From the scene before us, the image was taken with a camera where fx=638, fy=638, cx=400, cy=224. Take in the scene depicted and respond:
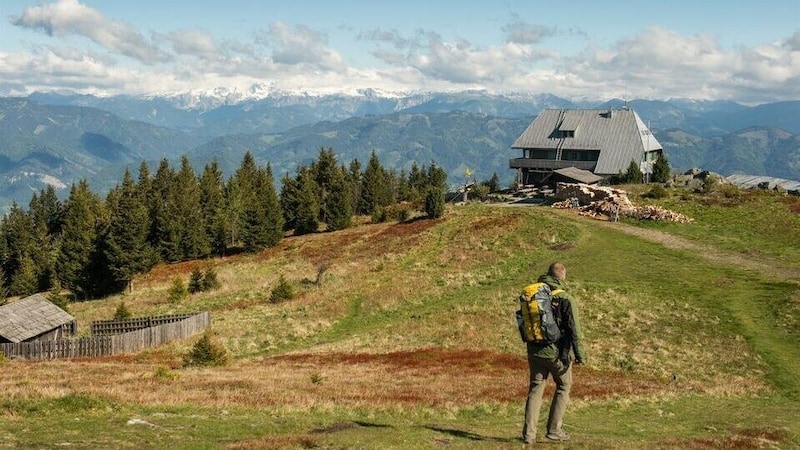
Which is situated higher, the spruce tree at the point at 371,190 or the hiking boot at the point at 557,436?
the spruce tree at the point at 371,190

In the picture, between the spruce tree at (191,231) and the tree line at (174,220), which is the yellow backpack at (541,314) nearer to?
the tree line at (174,220)

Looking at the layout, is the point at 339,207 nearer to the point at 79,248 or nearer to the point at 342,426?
the point at 79,248

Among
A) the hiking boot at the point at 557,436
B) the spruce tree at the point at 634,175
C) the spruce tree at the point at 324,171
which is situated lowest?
the hiking boot at the point at 557,436

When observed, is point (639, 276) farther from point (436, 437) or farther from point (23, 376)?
point (23, 376)

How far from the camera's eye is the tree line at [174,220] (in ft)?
266

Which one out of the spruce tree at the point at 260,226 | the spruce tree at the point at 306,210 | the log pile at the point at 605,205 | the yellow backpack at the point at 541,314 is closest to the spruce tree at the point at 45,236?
the spruce tree at the point at 260,226

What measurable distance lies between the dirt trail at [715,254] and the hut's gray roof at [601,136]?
124 ft

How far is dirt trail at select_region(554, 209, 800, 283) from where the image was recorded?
1674 inches

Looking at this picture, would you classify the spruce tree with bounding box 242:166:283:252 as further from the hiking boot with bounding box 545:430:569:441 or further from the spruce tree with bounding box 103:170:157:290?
the hiking boot with bounding box 545:430:569:441

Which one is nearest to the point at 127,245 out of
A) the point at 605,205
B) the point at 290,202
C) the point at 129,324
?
the point at 290,202

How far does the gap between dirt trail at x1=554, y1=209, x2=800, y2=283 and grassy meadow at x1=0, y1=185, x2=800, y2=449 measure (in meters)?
0.27

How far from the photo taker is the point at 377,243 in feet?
233

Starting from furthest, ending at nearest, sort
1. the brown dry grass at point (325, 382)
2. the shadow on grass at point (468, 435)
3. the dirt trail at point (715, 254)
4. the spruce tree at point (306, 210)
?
the spruce tree at point (306, 210)
the dirt trail at point (715, 254)
the brown dry grass at point (325, 382)
the shadow on grass at point (468, 435)

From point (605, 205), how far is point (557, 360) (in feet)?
182
